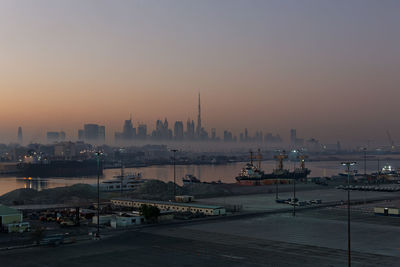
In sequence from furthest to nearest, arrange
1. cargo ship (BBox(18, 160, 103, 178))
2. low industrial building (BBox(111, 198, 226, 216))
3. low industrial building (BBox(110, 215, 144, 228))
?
1. cargo ship (BBox(18, 160, 103, 178))
2. low industrial building (BBox(111, 198, 226, 216))
3. low industrial building (BBox(110, 215, 144, 228))

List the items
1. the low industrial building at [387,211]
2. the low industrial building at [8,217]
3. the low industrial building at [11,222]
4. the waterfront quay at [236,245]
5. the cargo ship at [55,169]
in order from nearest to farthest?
the waterfront quay at [236,245] → the low industrial building at [11,222] → the low industrial building at [8,217] → the low industrial building at [387,211] → the cargo ship at [55,169]

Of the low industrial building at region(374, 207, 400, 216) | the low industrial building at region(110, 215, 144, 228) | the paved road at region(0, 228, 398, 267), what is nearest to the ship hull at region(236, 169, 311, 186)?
the low industrial building at region(374, 207, 400, 216)

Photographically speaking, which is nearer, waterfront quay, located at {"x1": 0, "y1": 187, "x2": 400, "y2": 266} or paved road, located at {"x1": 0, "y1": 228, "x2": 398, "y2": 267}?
paved road, located at {"x1": 0, "y1": 228, "x2": 398, "y2": 267}

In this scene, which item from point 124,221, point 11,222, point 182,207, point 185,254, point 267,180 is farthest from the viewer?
point 267,180

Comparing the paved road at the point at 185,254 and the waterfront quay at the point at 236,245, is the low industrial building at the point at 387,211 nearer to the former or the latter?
the waterfront quay at the point at 236,245

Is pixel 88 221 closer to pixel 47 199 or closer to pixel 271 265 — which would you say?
pixel 271 265

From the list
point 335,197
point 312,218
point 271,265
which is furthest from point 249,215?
point 335,197

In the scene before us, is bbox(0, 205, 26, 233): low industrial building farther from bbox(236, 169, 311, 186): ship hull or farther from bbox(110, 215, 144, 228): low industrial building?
bbox(236, 169, 311, 186): ship hull

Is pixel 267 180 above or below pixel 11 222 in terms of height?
below

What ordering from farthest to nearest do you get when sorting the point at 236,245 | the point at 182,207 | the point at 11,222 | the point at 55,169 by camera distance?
the point at 55,169
the point at 182,207
the point at 11,222
the point at 236,245

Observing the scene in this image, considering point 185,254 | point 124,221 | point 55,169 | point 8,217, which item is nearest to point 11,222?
point 8,217

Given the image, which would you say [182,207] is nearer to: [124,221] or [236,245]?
[124,221]

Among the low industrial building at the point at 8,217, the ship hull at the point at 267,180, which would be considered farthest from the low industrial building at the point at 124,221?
the ship hull at the point at 267,180
